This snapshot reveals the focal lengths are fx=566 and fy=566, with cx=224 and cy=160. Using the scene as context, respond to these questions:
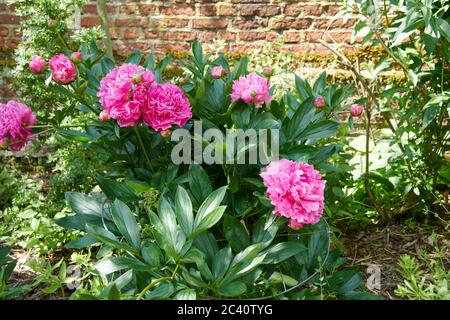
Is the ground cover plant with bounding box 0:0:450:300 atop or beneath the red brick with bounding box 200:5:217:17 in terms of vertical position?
beneath

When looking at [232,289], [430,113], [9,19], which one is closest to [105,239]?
[232,289]

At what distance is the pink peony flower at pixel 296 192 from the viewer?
144 centimetres

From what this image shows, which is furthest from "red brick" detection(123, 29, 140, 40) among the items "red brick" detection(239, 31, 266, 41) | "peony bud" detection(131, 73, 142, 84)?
"peony bud" detection(131, 73, 142, 84)

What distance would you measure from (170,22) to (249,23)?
0.49 m

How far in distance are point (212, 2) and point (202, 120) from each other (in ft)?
5.89

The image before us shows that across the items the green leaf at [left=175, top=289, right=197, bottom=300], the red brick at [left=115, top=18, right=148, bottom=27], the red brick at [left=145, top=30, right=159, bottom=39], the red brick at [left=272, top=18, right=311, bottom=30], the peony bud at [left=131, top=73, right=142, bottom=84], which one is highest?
the red brick at [left=115, top=18, right=148, bottom=27]

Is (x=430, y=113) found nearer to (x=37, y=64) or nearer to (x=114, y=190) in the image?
(x=114, y=190)

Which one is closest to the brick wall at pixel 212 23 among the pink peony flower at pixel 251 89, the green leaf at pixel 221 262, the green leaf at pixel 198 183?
the pink peony flower at pixel 251 89

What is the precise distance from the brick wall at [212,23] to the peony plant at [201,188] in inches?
55.7

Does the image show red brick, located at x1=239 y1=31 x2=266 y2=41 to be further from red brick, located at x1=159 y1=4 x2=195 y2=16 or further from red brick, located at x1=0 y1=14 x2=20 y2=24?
red brick, located at x1=0 y1=14 x2=20 y2=24

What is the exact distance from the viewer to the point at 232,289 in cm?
142

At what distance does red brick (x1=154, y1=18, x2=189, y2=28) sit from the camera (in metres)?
3.47

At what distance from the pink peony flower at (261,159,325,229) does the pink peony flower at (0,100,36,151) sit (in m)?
0.82
